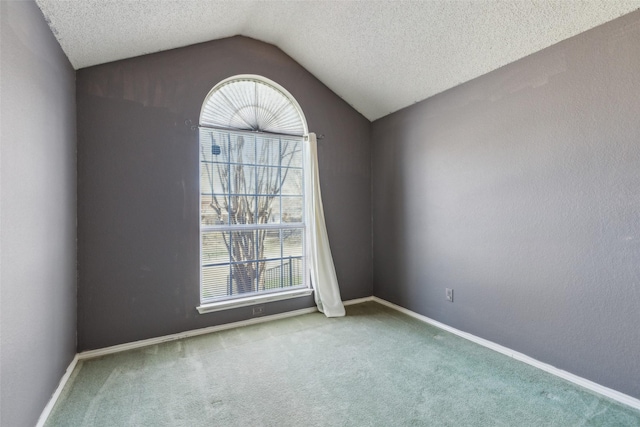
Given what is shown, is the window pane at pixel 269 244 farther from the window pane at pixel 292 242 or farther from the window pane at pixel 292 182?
the window pane at pixel 292 182

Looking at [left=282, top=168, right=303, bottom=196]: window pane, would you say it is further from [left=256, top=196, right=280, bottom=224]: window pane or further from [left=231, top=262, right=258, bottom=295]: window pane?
[left=231, top=262, right=258, bottom=295]: window pane

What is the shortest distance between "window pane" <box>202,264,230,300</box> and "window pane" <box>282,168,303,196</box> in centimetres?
101

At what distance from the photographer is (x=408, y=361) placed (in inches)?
87.0

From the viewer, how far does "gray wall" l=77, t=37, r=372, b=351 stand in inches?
92.8

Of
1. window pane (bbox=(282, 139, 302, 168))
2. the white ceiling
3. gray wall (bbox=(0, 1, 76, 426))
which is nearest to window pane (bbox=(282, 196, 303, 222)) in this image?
window pane (bbox=(282, 139, 302, 168))

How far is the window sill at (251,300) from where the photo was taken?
9.05 ft

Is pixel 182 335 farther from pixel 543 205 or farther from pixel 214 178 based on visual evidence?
pixel 543 205

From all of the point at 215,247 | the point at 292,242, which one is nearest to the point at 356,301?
the point at 292,242

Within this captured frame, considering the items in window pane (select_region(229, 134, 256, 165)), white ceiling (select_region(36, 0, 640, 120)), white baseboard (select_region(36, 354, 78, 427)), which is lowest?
white baseboard (select_region(36, 354, 78, 427))

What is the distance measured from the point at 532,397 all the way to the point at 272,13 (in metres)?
3.41

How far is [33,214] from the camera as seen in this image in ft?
5.08

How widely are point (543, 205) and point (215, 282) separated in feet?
9.12

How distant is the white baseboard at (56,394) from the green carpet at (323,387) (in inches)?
1.4

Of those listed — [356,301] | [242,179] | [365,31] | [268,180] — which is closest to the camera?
[365,31]
